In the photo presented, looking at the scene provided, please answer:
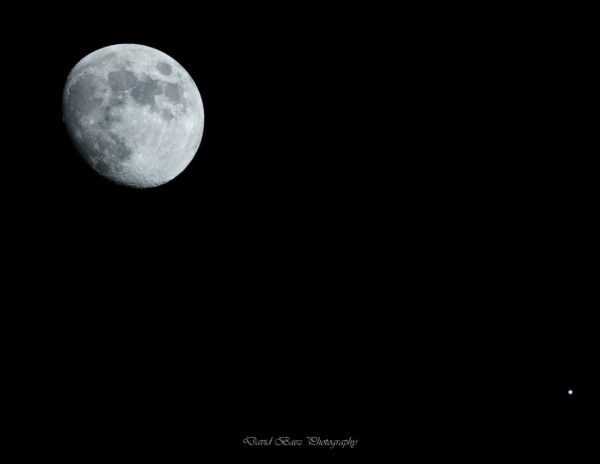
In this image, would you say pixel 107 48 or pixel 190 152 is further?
pixel 190 152

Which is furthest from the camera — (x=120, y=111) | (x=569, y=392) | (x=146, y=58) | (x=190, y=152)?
(x=569, y=392)

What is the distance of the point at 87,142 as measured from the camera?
306 centimetres

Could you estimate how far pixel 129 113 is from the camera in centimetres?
294

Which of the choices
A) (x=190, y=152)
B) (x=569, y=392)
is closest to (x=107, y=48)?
(x=190, y=152)

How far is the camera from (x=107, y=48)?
3.17m

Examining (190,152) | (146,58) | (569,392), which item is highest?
(146,58)

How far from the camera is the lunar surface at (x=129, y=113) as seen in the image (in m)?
2.95

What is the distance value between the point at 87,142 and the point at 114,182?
0.36 m

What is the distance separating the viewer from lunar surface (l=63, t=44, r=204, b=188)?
295 centimetres

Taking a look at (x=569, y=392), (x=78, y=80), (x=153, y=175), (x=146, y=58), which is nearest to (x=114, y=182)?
(x=153, y=175)

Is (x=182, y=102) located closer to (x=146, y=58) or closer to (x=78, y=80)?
(x=146, y=58)

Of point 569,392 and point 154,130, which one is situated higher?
point 154,130

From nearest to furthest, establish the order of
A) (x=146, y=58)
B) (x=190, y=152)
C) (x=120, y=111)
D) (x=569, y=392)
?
(x=120, y=111)
(x=146, y=58)
(x=190, y=152)
(x=569, y=392)

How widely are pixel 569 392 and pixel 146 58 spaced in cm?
616
